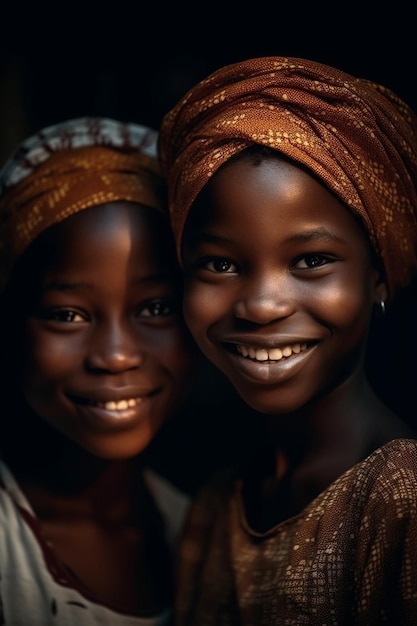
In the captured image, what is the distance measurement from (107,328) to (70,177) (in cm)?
35

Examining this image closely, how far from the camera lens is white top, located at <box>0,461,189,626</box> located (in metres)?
1.87

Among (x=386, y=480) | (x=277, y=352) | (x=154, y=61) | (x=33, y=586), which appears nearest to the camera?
(x=386, y=480)

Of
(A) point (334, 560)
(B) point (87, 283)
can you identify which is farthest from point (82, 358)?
(A) point (334, 560)

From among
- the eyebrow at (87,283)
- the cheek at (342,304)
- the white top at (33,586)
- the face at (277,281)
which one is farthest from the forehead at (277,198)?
the white top at (33,586)

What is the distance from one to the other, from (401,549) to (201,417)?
1.50 metres

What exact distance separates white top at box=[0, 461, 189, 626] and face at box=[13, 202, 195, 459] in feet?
→ 0.89

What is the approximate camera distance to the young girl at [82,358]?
175 centimetres

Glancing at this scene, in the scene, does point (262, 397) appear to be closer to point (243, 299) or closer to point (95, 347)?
point (243, 299)

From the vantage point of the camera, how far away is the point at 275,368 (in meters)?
1.54

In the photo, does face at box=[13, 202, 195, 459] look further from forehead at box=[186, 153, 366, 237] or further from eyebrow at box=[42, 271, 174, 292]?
forehead at box=[186, 153, 366, 237]

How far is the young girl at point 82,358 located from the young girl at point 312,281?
0.58ft

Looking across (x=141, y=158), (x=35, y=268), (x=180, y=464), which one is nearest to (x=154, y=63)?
(x=141, y=158)

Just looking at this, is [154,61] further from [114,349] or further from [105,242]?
[114,349]

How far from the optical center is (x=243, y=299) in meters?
1.50
